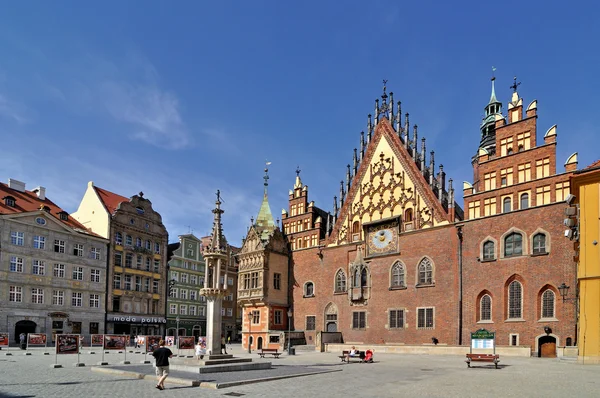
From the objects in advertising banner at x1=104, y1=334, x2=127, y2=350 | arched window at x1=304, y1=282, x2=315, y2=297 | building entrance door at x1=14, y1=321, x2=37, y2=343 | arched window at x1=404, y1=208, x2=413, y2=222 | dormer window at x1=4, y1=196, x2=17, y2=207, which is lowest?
building entrance door at x1=14, y1=321, x2=37, y2=343

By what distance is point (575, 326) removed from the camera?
32.6 metres

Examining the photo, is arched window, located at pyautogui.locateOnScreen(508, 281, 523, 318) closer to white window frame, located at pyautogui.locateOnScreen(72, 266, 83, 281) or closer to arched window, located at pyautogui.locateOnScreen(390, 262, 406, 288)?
arched window, located at pyautogui.locateOnScreen(390, 262, 406, 288)

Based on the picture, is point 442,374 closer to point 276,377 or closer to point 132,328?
point 276,377

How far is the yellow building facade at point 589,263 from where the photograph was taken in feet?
86.9

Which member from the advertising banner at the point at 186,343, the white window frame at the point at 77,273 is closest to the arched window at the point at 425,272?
the advertising banner at the point at 186,343

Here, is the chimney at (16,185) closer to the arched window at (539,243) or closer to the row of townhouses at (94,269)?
the row of townhouses at (94,269)

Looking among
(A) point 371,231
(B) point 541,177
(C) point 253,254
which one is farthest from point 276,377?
(C) point 253,254

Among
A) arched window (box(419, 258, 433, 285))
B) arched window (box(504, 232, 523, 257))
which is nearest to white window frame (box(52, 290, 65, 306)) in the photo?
arched window (box(419, 258, 433, 285))

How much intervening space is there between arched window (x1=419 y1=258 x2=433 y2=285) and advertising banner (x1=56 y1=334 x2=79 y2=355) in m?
26.8

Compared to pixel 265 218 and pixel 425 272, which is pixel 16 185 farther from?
pixel 425 272

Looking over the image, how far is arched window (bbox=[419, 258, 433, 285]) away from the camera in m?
41.2

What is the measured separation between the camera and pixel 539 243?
115ft

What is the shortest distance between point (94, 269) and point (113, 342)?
29.6m

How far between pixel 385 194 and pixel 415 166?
3.87 metres
